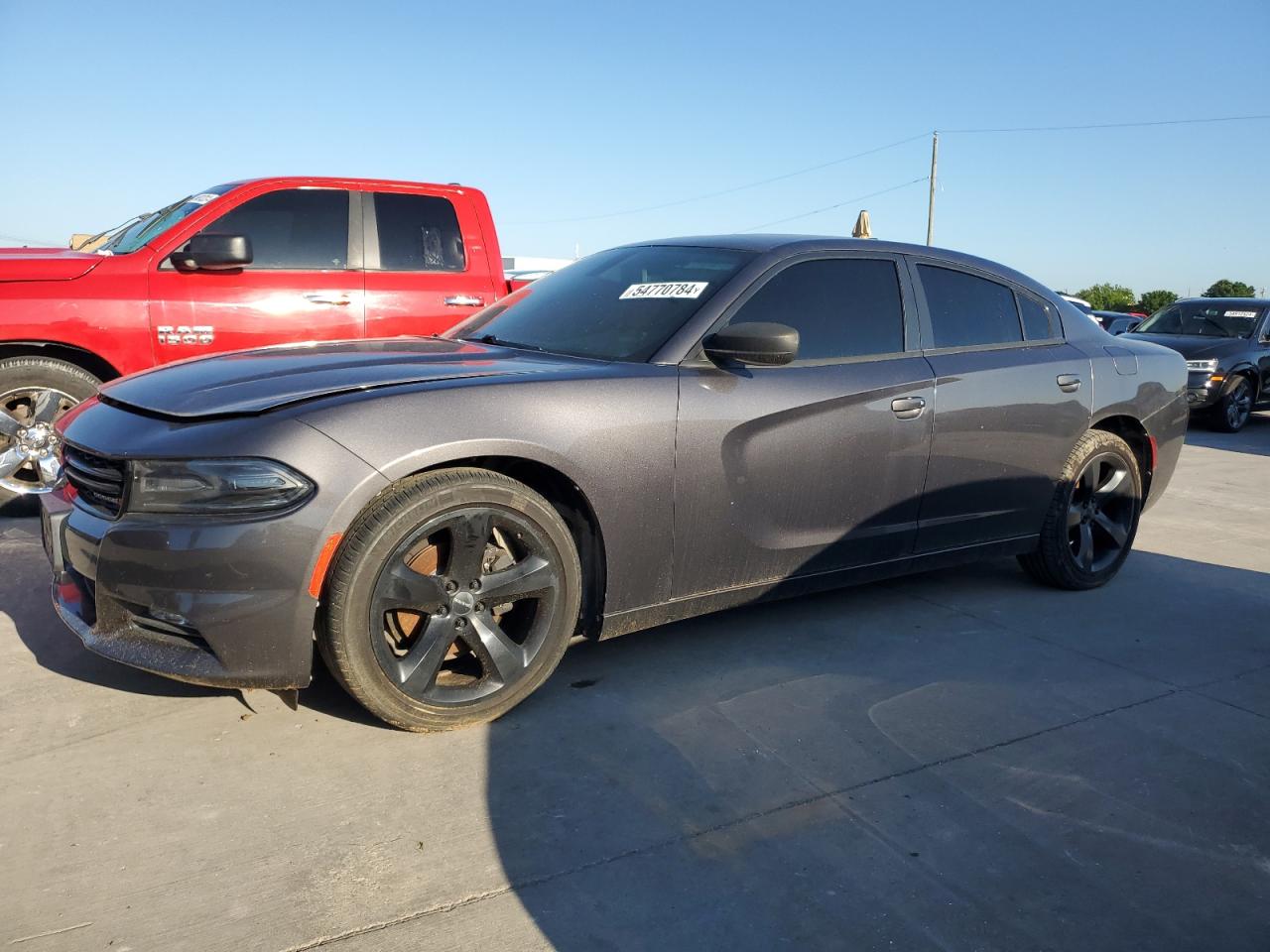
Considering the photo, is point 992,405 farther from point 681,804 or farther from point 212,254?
point 212,254

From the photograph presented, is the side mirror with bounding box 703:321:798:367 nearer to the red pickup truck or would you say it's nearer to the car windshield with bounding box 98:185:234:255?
the red pickup truck

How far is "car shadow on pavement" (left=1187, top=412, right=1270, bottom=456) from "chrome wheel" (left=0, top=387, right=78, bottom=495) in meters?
10.4

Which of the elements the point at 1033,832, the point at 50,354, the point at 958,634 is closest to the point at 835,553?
the point at 958,634

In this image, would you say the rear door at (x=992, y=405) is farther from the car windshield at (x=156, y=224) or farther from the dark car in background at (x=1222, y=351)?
the dark car in background at (x=1222, y=351)

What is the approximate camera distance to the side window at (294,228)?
5859mm

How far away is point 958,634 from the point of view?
161 inches

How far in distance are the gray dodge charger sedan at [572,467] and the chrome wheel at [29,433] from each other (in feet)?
8.25

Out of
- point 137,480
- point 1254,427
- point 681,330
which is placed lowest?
point 1254,427

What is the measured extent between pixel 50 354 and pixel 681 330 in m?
3.83

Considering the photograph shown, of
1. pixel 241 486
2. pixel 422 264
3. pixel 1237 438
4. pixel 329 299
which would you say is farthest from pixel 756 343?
pixel 1237 438

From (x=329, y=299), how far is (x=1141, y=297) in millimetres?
35525

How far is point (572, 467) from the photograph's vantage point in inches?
121

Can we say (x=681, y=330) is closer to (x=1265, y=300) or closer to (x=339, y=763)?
(x=339, y=763)

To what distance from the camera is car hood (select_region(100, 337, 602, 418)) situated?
9.38 feet
